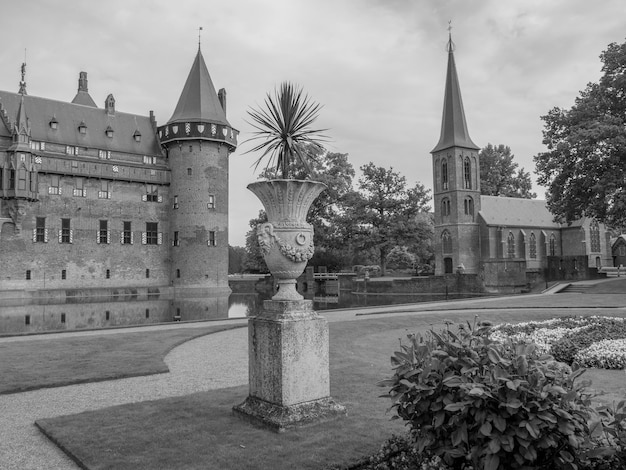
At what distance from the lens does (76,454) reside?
15.7ft

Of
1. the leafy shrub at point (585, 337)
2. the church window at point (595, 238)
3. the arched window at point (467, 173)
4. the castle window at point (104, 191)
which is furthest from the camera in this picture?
the church window at point (595, 238)

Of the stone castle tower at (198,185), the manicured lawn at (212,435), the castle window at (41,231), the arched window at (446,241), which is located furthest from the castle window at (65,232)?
the manicured lawn at (212,435)

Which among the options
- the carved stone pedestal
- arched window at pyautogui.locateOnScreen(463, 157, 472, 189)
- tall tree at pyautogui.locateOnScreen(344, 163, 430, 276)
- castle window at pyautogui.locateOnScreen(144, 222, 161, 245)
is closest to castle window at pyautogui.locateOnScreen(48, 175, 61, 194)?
castle window at pyautogui.locateOnScreen(144, 222, 161, 245)

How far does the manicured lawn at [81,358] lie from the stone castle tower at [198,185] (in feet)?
112

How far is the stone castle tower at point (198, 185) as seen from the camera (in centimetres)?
4781

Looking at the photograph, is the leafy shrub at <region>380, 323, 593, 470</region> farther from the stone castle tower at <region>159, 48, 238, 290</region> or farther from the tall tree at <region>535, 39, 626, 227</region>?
the stone castle tower at <region>159, 48, 238, 290</region>

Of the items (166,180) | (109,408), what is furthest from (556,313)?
(166,180)

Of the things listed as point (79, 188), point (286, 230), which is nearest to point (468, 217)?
point (79, 188)

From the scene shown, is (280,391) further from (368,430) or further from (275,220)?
(275,220)

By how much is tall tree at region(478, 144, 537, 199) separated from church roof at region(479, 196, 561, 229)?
257 inches

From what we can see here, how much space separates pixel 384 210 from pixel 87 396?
47.8 meters

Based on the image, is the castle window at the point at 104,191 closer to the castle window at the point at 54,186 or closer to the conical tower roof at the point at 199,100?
the castle window at the point at 54,186

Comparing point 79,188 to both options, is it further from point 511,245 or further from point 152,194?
point 511,245

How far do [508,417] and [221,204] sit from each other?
47628 millimetres
